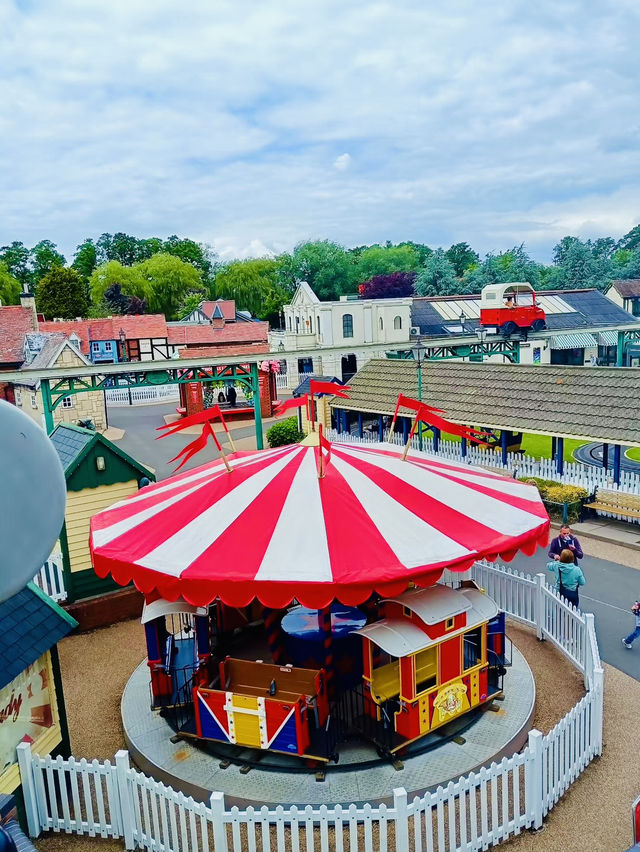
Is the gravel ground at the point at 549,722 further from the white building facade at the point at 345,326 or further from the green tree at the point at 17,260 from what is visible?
the green tree at the point at 17,260

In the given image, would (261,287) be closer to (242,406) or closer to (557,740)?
(242,406)

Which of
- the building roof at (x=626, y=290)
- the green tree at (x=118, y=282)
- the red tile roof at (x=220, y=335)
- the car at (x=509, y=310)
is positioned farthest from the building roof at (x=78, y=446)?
the green tree at (x=118, y=282)

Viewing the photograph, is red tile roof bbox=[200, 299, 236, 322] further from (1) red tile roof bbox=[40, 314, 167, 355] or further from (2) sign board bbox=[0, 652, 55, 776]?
(2) sign board bbox=[0, 652, 55, 776]

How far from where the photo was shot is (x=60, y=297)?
220 ft

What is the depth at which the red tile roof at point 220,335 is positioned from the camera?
143 feet

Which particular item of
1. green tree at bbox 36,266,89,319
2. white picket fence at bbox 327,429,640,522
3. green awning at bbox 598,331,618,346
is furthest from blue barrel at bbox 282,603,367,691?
green tree at bbox 36,266,89,319

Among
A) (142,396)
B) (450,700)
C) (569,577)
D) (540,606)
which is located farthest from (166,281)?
(450,700)

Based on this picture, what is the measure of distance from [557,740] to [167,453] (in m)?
23.7

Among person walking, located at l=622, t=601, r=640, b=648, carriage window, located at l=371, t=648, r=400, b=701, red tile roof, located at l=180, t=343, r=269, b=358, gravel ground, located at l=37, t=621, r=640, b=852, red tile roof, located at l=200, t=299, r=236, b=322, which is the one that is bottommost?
gravel ground, located at l=37, t=621, r=640, b=852

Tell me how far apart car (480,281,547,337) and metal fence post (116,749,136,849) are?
100 ft

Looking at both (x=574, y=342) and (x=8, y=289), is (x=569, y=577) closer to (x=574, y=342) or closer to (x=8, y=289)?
(x=574, y=342)

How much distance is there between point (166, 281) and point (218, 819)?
75.6 m

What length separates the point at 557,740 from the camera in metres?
6.96

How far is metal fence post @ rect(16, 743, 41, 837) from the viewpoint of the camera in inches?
273
